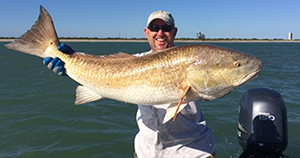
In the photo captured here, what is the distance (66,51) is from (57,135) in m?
4.22

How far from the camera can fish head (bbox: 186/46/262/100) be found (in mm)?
2688

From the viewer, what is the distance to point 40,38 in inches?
137

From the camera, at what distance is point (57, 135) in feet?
22.5

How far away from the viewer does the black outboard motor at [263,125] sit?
369cm

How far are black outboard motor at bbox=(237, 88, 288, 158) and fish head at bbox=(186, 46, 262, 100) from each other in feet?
4.69

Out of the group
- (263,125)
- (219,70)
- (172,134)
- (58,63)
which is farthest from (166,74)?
(263,125)

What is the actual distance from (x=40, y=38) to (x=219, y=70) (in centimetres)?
257

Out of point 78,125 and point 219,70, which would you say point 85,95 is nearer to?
point 219,70

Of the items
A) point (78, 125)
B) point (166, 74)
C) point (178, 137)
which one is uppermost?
point (166, 74)

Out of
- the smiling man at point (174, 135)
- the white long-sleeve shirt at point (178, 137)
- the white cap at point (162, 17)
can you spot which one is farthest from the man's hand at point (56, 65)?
the white cap at point (162, 17)

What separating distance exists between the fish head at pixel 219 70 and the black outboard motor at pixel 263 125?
56.3 inches

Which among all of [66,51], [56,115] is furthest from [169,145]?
[56,115]

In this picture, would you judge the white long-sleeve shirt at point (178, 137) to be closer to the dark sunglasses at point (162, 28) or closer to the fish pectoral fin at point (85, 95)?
the fish pectoral fin at point (85, 95)

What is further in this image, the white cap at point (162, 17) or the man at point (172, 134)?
the white cap at point (162, 17)
